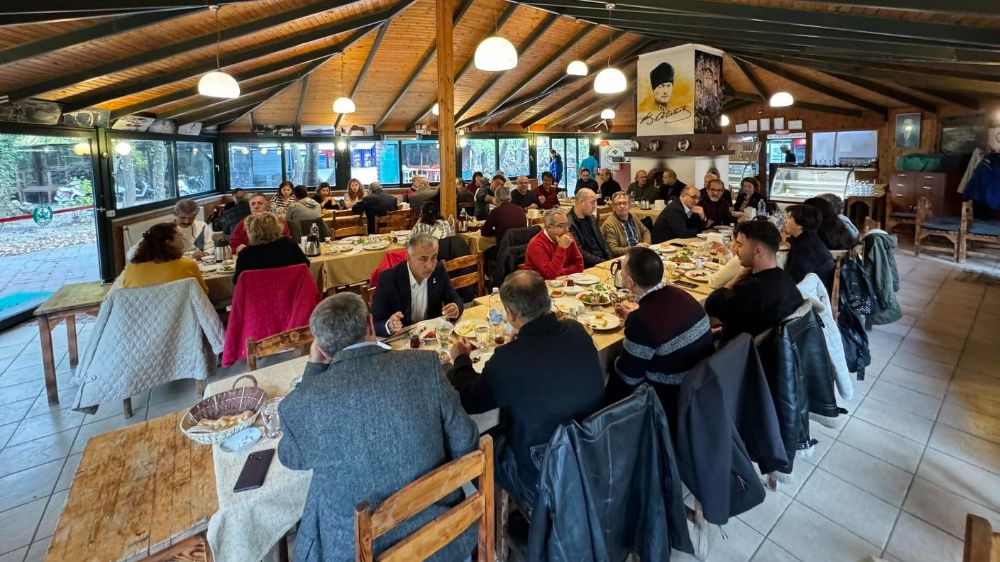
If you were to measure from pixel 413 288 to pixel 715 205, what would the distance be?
16.8 ft

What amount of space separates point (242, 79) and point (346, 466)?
748 cm

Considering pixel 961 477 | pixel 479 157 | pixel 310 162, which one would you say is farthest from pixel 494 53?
pixel 479 157

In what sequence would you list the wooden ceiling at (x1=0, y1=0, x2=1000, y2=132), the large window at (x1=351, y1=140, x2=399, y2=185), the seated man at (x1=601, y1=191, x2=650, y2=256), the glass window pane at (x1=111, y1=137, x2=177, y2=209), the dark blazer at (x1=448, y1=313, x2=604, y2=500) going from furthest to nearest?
1. the large window at (x1=351, y1=140, x2=399, y2=185)
2. the glass window pane at (x1=111, y1=137, x2=177, y2=209)
3. the seated man at (x1=601, y1=191, x2=650, y2=256)
4. the wooden ceiling at (x1=0, y1=0, x2=1000, y2=132)
5. the dark blazer at (x1=448, y1=313, x2=604, y2=500)

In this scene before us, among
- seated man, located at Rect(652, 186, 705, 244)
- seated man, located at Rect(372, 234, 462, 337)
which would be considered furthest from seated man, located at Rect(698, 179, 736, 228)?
seated man, located at Rect(372, 234, 462, 337)

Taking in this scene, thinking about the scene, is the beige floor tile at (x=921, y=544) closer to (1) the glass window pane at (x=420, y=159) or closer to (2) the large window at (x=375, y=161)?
(2) the large window at (x=375, y=161)

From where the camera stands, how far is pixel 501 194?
6.99 m

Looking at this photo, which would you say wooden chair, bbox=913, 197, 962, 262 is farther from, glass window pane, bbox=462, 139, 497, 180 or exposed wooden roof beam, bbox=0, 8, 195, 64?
exposed wooden roof beam, bbox=0, 8, 195, 64

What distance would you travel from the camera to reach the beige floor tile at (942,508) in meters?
2.68

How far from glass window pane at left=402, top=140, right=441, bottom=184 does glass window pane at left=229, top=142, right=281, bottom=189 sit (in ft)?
10.3

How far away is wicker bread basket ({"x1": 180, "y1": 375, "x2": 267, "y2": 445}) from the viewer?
186 cm

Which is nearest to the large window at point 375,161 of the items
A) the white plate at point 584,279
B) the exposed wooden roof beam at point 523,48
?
the exposed wooden roof beam at point 523,48

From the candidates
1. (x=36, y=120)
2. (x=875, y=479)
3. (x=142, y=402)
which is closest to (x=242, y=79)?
(x=36, y=120)

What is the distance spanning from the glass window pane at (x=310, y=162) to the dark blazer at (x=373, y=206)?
16.8 feet

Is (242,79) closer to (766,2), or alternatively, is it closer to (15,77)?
(15,77)
